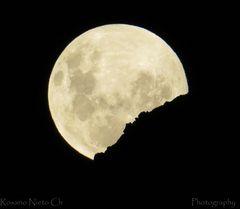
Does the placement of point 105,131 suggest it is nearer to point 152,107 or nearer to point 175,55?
point 152,107

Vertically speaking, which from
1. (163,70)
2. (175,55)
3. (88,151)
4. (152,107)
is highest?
(175,55)

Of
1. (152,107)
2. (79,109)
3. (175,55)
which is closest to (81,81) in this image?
(79,109)

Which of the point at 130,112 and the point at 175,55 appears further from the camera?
the point at 175,55

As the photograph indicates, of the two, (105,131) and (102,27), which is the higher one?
(102,27)

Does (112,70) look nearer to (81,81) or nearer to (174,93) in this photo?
(81,81)

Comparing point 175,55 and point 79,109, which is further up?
point 175,55

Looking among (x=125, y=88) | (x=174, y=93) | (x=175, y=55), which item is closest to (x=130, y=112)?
(x=125, y=88)
